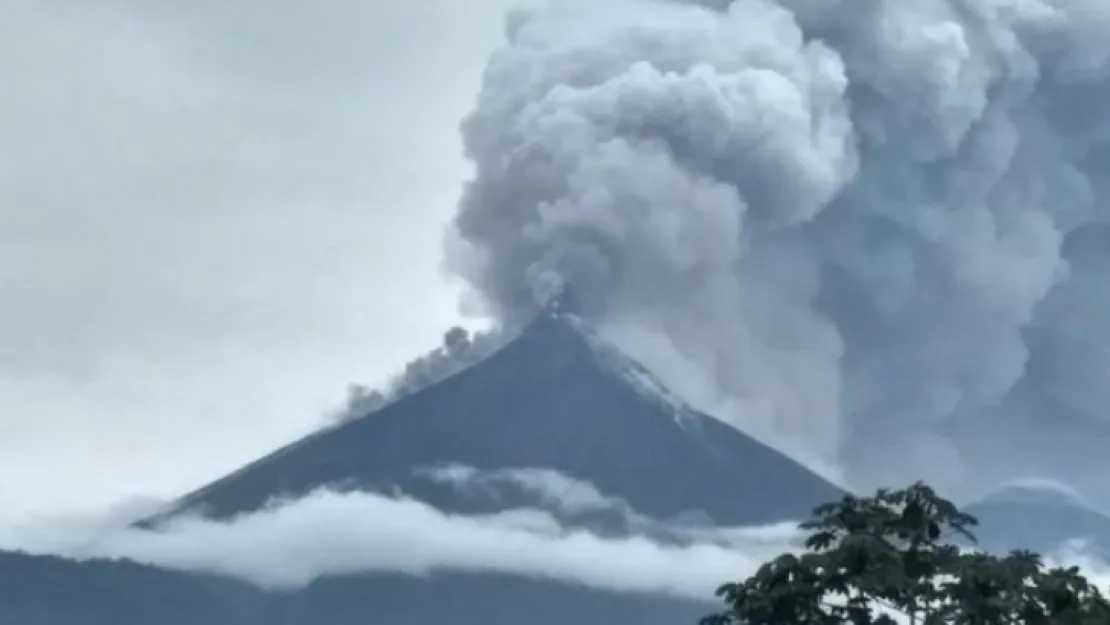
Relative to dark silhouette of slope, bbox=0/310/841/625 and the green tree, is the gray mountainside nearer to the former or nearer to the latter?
dark silhouette of slope, bbox=0/310/841/625

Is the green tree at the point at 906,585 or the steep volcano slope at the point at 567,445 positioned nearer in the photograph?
the green tree at the point at 906,585

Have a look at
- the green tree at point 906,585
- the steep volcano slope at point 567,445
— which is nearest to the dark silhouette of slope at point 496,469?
the steep volcano slope at point 567,445

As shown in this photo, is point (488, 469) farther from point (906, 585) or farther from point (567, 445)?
point (906, 585)

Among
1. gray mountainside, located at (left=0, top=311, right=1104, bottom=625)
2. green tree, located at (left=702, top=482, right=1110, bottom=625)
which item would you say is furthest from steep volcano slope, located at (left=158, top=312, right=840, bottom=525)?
green tree, located at (left=702, top=482, right=1110, bottom=625)

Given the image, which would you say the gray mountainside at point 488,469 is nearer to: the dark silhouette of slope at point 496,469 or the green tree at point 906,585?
the dark silhouette of slope at point 496,469

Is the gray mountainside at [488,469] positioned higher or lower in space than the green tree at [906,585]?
higher

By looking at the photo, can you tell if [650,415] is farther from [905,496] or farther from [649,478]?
[905,496]
